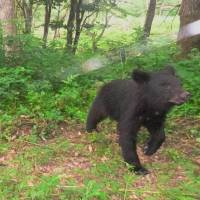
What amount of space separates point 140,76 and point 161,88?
30 cm

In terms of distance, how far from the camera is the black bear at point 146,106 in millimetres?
5371

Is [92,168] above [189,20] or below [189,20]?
below

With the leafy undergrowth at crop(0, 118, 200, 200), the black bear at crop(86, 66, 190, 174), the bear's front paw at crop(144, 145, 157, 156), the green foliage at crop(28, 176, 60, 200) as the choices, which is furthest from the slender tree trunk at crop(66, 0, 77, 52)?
the green foliage at crop(28, 176, 60, 200)

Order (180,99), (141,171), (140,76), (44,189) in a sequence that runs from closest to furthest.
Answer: (44,189) → (180,99) → (141,171) → (140,76)

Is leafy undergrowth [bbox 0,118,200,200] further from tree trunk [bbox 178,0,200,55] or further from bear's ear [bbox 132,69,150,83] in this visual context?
tree trunk [bbox 178,0,200,55]

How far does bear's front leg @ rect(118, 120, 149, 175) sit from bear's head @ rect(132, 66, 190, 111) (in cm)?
39

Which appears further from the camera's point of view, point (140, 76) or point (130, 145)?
point (140, 76)

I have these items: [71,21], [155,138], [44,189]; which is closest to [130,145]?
[155,138]

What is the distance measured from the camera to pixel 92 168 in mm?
5406

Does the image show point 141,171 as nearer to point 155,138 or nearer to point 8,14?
point 155,138

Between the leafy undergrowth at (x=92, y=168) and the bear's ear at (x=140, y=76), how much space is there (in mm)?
1019

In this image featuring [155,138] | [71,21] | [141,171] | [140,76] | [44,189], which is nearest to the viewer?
[44,189]

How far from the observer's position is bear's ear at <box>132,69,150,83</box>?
5.48 metres

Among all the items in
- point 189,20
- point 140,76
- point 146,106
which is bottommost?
point 146,106
